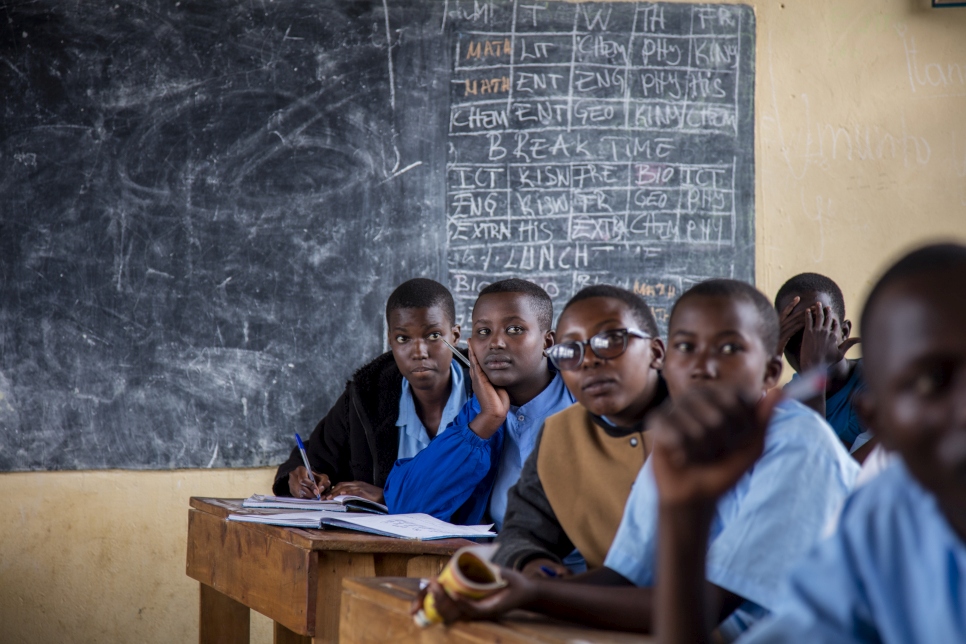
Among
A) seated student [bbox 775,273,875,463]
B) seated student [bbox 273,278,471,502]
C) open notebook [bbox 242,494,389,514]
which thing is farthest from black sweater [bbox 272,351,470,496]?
seated student [bbox 775,273,875,463]

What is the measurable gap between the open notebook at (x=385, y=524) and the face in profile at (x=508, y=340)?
0.49 meters

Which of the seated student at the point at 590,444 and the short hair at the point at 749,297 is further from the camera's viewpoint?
the seated student at the point at 590,444

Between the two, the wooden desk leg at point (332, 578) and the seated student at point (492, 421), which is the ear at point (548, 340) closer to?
the seated student at point (492, 421)

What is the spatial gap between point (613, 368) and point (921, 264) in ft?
3.15

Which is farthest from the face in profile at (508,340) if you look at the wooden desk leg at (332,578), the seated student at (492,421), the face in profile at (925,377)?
the face in profile at (925,377)

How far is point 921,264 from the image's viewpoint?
76cm

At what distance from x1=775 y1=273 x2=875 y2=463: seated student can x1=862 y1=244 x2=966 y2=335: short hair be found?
169cm

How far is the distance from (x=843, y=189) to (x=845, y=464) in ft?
10.3

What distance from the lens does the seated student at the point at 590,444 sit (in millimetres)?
1593

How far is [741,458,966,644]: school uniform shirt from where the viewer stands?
718 mm

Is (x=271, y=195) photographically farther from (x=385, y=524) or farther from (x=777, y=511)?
(x=777, y=511)

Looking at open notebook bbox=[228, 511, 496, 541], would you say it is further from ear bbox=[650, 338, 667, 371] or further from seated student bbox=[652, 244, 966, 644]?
seated student bbox=[652, 244, 966, 644]

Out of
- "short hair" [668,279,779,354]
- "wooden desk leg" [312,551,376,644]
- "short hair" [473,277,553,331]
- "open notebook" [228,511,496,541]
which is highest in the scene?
"short hair" [473,277,553,331]

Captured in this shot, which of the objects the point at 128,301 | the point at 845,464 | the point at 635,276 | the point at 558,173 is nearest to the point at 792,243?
the point at 635,276
